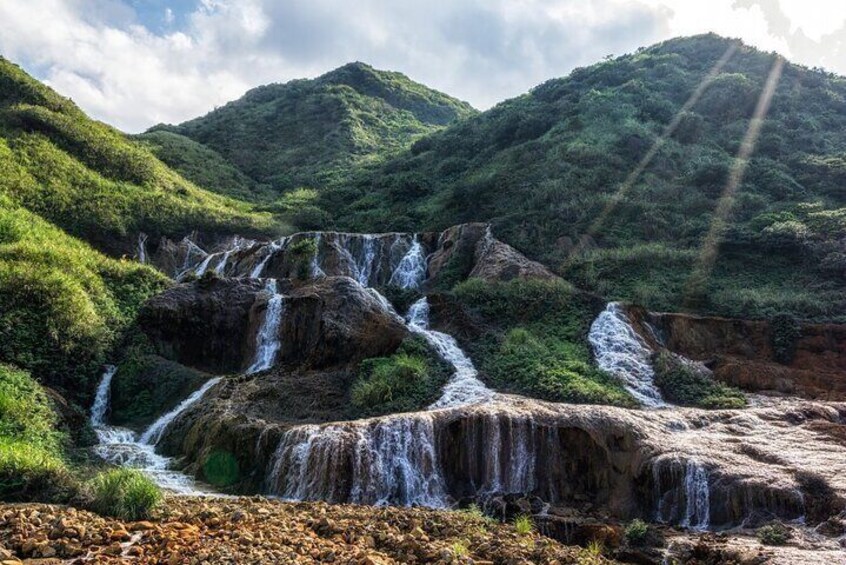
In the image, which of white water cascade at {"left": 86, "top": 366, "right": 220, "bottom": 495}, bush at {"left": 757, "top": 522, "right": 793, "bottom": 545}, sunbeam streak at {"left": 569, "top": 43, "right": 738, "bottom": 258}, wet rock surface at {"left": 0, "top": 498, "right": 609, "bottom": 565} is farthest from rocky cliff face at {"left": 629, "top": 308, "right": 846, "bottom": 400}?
white water cascade at {"left": 86, "top": 366, "right": 220, "bottom": 495}

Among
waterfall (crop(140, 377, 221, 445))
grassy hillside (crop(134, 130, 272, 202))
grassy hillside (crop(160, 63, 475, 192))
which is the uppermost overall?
grassy hillside (crop(160, 63, 475, 192))

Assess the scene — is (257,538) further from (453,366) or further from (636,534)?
(453,366)

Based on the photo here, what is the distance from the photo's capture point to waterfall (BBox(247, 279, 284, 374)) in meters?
24.6

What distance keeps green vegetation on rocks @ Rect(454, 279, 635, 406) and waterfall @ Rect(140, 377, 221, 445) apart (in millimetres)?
9912

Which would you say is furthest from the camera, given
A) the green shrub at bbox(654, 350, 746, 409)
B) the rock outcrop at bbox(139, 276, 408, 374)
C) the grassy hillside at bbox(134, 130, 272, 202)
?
the grassy hillside at bbox(134, 130, 272, 202)

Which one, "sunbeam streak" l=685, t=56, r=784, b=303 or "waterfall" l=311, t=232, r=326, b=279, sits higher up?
"sunbeam streak" l=685, t=56, r=784, b=303

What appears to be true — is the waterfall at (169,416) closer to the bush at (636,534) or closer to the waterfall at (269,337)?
the waterfall at (269,337)

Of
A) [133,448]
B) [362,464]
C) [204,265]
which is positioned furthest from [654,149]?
[133,448]

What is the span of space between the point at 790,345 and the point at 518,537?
1922cm

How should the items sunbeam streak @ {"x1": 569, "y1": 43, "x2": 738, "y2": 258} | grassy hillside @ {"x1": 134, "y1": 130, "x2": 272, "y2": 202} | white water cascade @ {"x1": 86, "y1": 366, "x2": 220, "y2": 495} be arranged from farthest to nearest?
grassy hillside @ {"x1": 134, "y1": 130, "x2": 272, "y2": 202}, sunbeam streak @ {"x1": 569, "y1": 43, "x2": 738, "y2": 258}, white water cascade @ {"x1": 86, "y1": 366, "x2": 220, "y2": 495}

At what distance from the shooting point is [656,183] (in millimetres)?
40656

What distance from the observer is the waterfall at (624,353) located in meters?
22.3

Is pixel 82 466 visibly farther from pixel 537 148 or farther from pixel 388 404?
pixel 537 148

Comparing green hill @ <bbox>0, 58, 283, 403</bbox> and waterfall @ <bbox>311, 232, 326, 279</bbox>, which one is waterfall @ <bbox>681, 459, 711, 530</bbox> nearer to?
green hill @ <bbox>0, 58, 283, 403</bbox>
